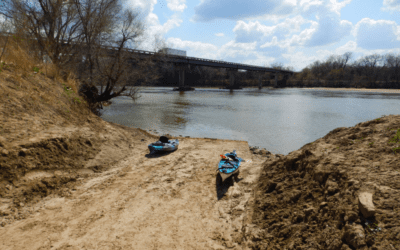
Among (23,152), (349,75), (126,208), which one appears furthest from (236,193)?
(349,75)

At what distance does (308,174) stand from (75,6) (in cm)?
2171

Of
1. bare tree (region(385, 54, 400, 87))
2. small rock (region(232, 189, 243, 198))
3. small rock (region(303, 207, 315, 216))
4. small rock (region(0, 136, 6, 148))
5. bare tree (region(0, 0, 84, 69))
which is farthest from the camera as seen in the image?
bare tree (region(385, 54, 400, 87))

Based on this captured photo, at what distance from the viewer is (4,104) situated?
7.19 metres

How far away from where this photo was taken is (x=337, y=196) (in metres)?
4.06

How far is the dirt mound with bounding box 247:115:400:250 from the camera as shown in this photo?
3.19 metres

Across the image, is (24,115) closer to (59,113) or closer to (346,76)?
(59,113)

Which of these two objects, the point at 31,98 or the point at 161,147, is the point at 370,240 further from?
the point at 31,98

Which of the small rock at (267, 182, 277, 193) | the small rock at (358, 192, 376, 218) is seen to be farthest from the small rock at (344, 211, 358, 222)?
the small rock at (267, 182, 277, 193)

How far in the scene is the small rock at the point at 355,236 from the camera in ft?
9.88

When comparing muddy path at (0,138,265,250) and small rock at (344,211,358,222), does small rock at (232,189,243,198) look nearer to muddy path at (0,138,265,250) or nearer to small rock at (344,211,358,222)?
muddy path at (0,138,265,250)

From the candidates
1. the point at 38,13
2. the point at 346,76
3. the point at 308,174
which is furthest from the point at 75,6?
the point at 346,76

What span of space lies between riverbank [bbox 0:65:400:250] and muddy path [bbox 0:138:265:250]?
25 millimetres

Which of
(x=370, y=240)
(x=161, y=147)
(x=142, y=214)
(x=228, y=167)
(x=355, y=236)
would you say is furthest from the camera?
(x=161, y=147)

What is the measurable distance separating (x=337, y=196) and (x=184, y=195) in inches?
147
